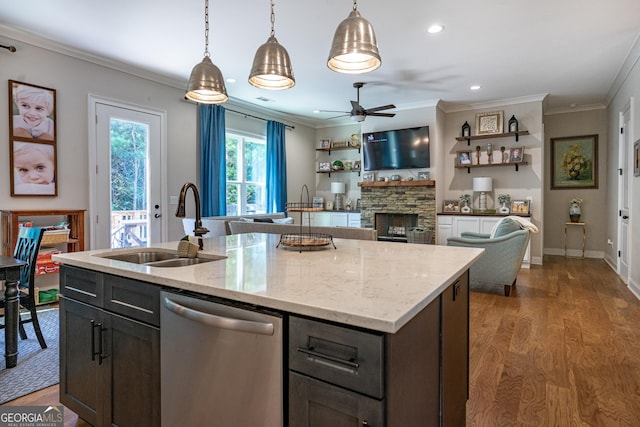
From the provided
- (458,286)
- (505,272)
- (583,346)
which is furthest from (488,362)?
(505,272)

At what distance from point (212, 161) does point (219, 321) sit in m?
4.91

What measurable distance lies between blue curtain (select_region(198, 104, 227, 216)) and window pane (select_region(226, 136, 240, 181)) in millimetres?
447

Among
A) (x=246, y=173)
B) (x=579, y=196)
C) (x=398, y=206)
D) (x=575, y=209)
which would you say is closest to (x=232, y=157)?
(x=246, y=173)

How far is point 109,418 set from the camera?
1530mm

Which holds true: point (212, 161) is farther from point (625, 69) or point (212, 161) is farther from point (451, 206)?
point (625, 69)

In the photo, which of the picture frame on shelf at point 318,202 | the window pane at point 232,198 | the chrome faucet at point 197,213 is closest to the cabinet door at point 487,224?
the picture frame on shelf at point 318,202

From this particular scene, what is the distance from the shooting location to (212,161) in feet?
18.6

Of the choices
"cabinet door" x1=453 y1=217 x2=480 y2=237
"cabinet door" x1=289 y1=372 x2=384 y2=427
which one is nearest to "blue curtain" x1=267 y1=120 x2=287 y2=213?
"cabinet door" x1=453 y1=217 x2=480 y2=237

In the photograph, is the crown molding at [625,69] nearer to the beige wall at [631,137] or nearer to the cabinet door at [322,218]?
the beige wall at [631,137]

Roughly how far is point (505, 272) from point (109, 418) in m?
3.96

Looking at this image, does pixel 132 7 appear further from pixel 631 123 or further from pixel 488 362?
pixel 631 123

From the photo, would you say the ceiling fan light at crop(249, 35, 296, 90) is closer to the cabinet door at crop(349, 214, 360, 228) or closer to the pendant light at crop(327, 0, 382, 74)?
the pendant light at crop(327, 0, 382, 74)

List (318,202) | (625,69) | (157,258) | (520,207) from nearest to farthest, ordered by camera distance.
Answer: (157,258) < (625,69) < (520,207) < (318,202)

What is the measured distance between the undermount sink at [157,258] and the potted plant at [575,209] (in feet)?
23.3
